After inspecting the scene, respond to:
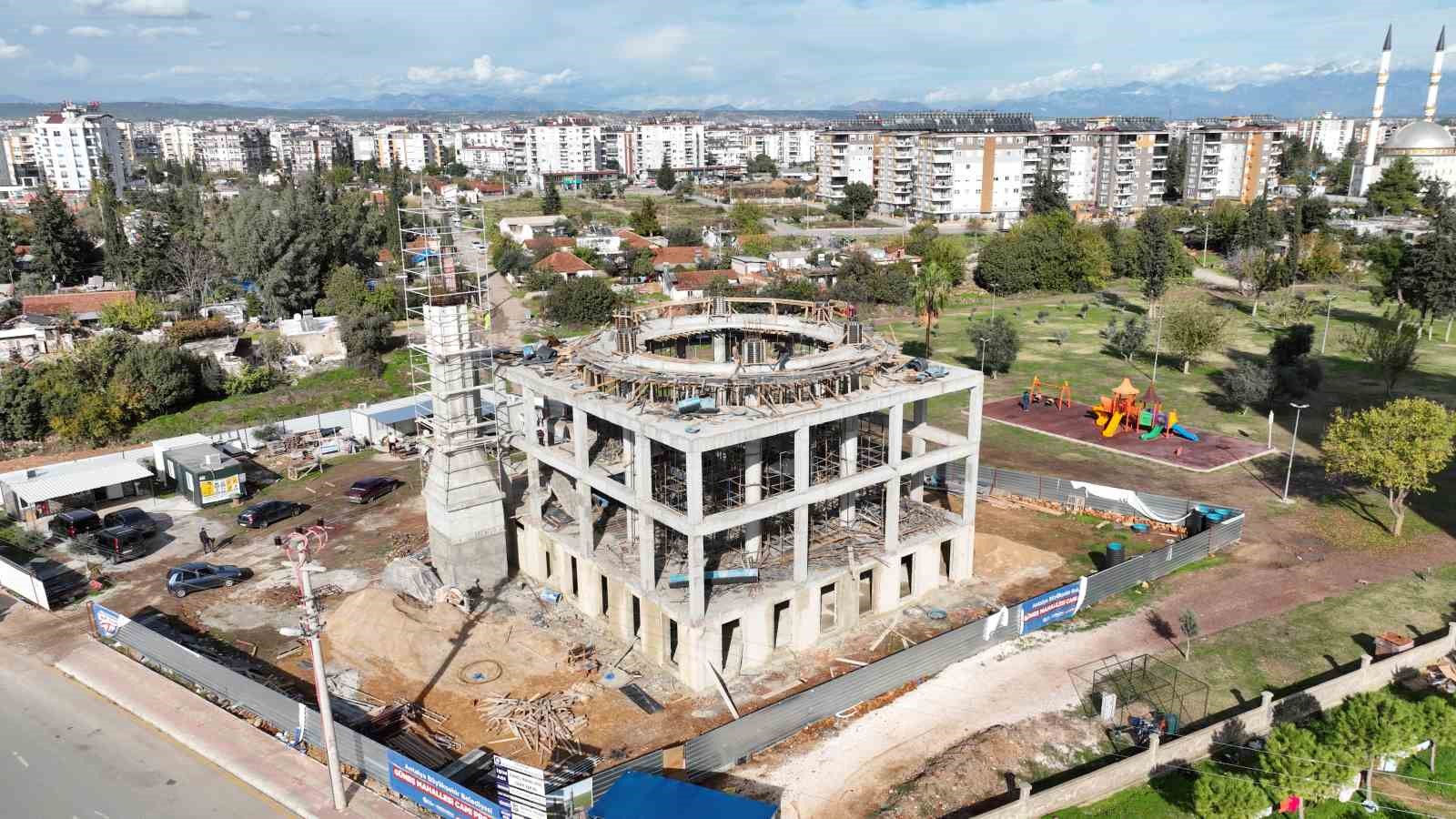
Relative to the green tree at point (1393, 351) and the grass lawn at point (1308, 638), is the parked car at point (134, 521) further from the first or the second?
the green tree at point (1393, 351)

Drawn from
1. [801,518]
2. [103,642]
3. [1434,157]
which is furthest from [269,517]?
[1434,157]

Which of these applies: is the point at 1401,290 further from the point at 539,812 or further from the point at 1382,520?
the point at 539,812

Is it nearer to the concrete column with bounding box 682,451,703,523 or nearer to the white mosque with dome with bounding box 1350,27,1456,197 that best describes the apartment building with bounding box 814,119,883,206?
the white mosque with dome with bounding box 1350,27,1456,197

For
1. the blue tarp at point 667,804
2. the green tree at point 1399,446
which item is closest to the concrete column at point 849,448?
the blue tarp at point 667,804

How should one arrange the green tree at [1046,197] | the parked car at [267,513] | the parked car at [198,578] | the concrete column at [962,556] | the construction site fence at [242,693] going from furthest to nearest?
the green tree at [1046,197]
the parked car at [267,513]
the parked car at [198,578]
the concrete column at [962,556]
the construction site fence at [242,693]

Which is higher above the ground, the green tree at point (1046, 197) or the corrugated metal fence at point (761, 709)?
the green tree at point (1046, 197)

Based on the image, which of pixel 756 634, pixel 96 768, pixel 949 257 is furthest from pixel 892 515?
pixel 949 257

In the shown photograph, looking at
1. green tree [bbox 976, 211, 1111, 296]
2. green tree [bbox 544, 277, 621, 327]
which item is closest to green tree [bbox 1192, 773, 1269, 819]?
green tree [bbox 544, 277, 621, 327]
